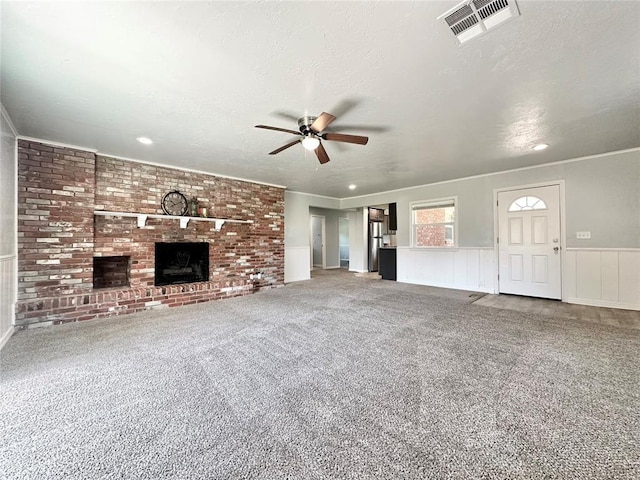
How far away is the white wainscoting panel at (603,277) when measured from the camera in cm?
377

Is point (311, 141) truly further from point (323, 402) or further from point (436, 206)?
point (436, 206)

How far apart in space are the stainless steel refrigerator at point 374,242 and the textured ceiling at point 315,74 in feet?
16.4

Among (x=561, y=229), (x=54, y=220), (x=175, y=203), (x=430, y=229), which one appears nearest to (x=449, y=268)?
(x=430, y=229)

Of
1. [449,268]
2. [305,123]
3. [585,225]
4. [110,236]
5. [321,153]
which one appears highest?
[305,123]

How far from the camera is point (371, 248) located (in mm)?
8422

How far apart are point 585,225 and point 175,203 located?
284 inches

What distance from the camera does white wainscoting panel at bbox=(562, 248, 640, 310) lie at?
377 centimetres

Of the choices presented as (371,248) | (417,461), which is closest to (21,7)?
(417,461)

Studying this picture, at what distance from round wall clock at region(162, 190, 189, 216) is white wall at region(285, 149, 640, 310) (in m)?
5.77

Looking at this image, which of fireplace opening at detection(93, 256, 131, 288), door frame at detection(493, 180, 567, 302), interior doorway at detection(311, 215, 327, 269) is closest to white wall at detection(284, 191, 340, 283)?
interior doorway at detection(311, 215, 327, 269)

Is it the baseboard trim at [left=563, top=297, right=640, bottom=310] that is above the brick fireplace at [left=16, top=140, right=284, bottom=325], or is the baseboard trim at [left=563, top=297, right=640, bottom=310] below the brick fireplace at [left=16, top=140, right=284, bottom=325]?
below

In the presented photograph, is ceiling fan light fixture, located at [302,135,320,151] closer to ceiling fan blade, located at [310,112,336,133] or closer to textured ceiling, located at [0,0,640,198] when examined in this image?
ceiling fan blade, located at [310,112,336,133]

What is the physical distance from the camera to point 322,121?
2.39 meters

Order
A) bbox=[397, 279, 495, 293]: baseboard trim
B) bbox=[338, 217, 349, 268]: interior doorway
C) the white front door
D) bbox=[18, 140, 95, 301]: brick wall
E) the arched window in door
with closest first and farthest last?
bbox=[18, 140, 95, 301]: brick wall, the white front door, the arched window in door, bbox=[397, 279, 495, 293]: baseboard trim, bbox=[338, 217, 349, 268]: interior doorway
